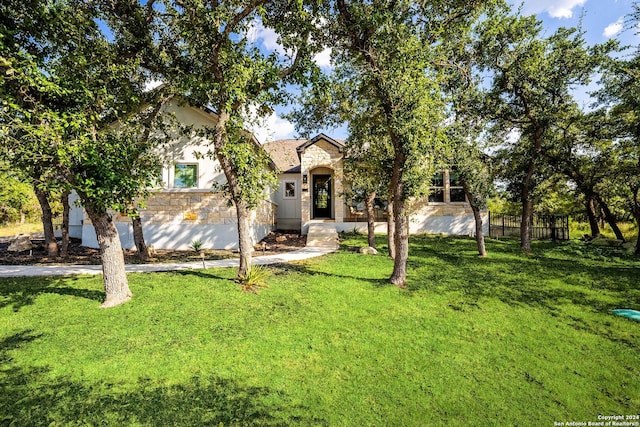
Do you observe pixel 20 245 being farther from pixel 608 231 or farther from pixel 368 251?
pixel 608 231

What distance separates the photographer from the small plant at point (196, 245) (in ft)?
44.5

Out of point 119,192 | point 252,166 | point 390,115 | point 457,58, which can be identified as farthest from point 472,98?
point 119,192

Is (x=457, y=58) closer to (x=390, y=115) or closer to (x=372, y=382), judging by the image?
(x=390, y=115)

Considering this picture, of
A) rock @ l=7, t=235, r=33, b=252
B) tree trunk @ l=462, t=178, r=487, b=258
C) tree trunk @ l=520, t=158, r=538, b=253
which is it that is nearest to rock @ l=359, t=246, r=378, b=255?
tree trunk @ l=462, t=178, r=487, b=258

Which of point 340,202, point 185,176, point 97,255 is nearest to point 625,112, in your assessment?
point 340,202

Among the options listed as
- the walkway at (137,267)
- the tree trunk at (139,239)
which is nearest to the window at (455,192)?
the walkway at (137,267)

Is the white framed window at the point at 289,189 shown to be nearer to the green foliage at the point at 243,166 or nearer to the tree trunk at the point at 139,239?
the tree trunk at the point at 139,239

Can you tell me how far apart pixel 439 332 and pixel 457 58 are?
10.7m

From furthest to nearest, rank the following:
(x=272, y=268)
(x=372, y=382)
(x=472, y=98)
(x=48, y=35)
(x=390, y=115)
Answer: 1. (x=472, y=98)
2. (x=272, y=268)
3. (x=390, y=115)
4. (x=48, y=35)
5. (x=372, y=382)

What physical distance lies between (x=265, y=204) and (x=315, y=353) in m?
13.1

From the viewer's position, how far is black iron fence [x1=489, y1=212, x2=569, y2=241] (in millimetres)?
18812

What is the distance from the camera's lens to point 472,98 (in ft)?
45.4

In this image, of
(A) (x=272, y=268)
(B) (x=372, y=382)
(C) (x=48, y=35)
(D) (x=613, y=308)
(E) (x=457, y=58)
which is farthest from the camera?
(E) (x=457, y=58)

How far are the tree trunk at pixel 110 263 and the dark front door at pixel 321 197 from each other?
14202 millimetres
